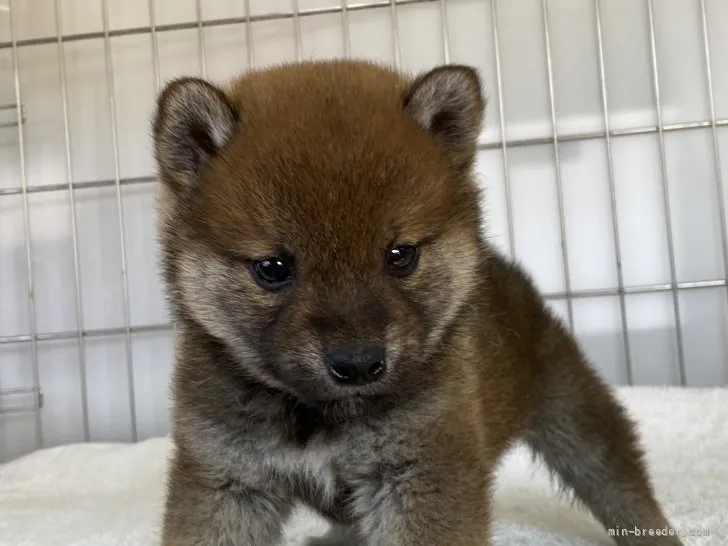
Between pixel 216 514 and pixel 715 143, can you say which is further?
pixel 715 143

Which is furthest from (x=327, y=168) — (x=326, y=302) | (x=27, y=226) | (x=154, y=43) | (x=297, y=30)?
(x=27, y=226)

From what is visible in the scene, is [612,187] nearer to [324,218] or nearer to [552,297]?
[552,297]

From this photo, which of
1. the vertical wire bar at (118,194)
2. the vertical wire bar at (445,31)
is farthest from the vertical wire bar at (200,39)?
the vertical wire bar at (445,31)

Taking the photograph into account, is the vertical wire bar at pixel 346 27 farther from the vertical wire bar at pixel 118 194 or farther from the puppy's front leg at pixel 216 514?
the puppy's front leg at pixel 216 514

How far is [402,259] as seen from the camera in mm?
1029

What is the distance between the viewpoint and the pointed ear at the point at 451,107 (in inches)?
44.8

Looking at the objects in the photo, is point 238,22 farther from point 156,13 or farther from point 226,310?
point 226,310

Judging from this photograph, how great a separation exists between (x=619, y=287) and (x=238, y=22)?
59.6 inches

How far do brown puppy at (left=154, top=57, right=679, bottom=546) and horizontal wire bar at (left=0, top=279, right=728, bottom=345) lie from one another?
1274mm

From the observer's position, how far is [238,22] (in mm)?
2547

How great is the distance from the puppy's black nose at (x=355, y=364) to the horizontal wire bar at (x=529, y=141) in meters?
1.56

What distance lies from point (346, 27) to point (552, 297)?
1.11 m

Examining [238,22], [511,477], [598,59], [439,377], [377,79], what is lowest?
[511,477]

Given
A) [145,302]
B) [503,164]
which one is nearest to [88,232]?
[145,302]
